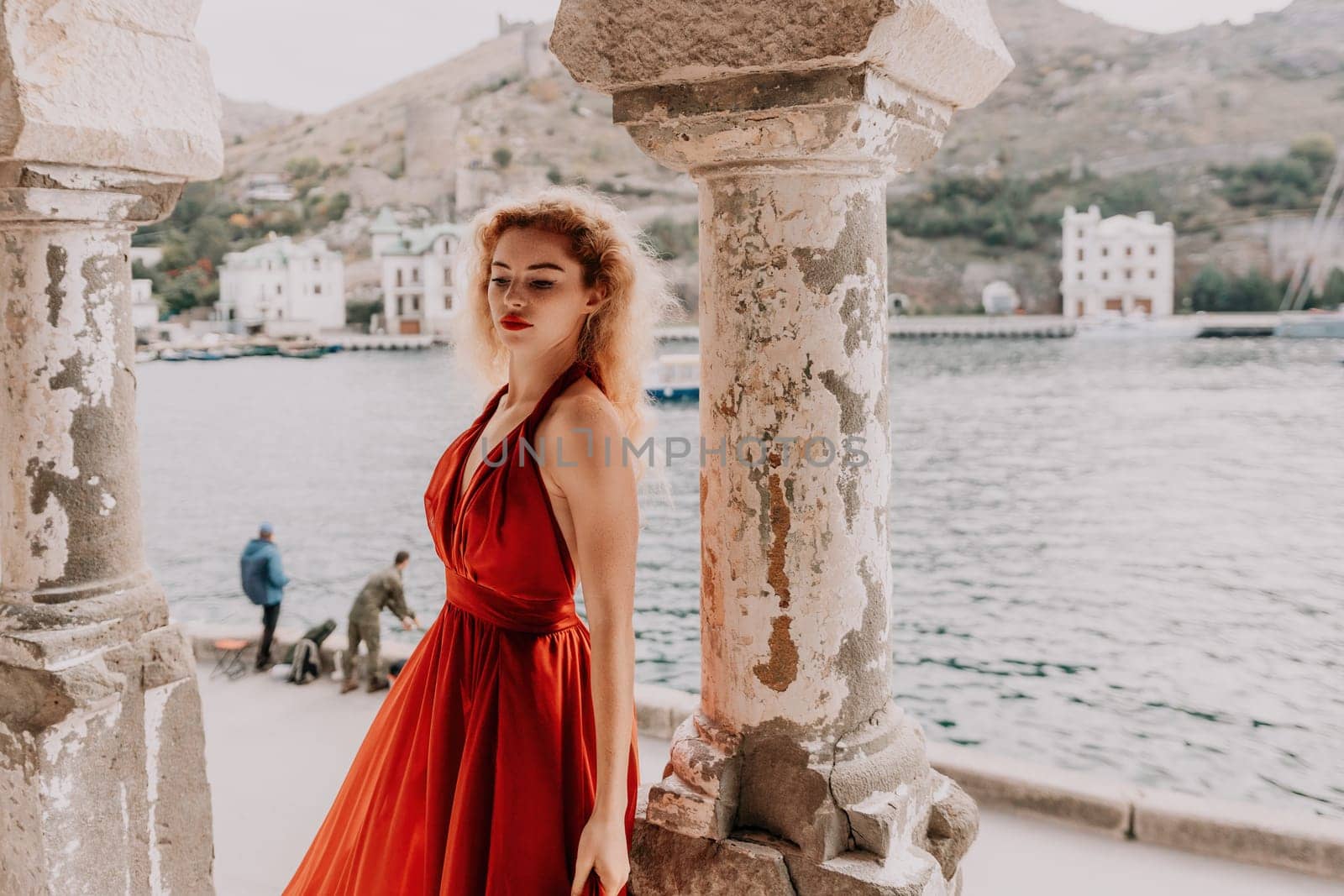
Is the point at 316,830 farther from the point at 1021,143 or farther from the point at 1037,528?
the point at 1021,143

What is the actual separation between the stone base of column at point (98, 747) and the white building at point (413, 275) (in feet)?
171

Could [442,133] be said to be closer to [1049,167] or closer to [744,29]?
[1049,167]

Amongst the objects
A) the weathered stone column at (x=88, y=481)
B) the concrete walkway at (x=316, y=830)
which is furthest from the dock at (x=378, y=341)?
the weathered stone column at (x=88, y=481)

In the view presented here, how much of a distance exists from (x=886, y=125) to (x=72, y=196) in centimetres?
159

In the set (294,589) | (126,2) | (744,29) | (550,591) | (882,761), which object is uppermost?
(126,2)

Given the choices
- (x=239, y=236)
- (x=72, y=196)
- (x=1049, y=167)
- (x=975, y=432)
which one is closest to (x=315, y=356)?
(x=239, y=236)

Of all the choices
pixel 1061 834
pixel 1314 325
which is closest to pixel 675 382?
pixel 1061 834

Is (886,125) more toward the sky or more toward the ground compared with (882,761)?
more toward the sky

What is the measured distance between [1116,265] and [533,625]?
2334 inches

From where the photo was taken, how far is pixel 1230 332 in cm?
5459

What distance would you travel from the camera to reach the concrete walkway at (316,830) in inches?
138

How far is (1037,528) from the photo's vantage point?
2720 cm

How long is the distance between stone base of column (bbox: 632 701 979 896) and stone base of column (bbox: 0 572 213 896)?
48.8 inches

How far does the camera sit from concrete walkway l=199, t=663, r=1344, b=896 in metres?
3.51
